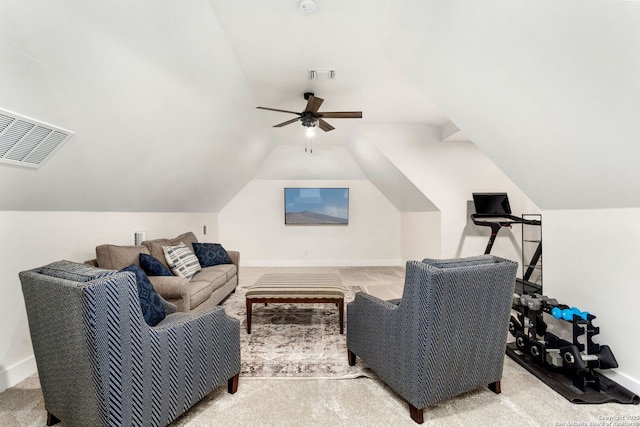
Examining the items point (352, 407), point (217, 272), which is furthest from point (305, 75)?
point (352, 407)

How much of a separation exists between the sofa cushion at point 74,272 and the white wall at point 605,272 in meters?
3.16

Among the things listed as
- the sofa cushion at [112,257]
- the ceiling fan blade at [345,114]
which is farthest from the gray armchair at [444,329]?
the sofa cushion at [112,257]

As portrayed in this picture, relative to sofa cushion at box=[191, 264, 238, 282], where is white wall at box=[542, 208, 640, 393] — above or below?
above

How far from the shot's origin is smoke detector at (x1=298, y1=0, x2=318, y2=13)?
2.07m

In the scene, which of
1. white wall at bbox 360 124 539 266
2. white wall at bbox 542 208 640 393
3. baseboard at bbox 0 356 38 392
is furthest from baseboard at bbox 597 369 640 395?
baseboard at bbox 0 356 38 392

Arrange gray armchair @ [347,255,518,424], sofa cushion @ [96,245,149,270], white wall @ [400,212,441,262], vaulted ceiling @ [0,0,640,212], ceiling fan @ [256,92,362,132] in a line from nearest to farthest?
vaulted ceiling @ [0,0,640,212] → gray armchair @ [347,255,518,424] → sofa cushion @ [96,245,149,270] → ceiling fan @ [256,92,362,132] → white wall @ [400,212,441,262]

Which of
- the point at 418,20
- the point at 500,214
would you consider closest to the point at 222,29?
the point at 418,20

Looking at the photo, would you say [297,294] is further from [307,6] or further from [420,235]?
[420,235]

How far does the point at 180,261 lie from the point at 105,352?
8.02ft

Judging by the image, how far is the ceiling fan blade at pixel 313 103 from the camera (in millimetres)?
3129

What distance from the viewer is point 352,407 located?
1873 millimetres

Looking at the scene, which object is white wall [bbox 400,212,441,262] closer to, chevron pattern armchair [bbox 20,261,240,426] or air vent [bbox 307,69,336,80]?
air vent [bbox 307,69,336,80]

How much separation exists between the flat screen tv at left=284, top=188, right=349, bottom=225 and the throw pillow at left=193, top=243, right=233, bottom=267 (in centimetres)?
255

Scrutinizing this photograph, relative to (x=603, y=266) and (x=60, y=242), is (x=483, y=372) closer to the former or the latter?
(x=603, y=266)
